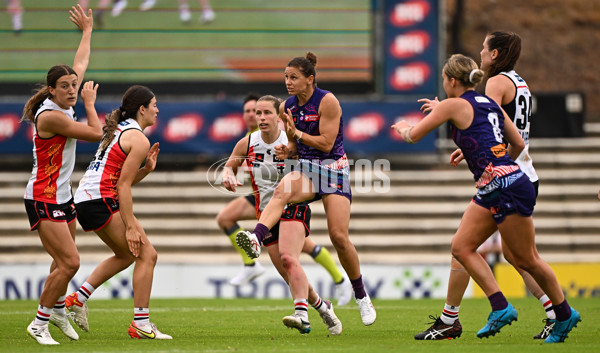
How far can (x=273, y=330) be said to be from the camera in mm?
8109

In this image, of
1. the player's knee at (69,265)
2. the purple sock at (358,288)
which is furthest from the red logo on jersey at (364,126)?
the player's knee at (69,265)

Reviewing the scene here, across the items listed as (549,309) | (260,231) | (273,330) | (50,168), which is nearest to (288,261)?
(260,231)

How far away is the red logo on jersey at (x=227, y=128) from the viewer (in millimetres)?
16266

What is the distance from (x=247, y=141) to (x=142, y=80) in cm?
746

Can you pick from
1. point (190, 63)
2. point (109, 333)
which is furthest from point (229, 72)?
point (109, 333)

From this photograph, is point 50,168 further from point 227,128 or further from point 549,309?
point 227,128

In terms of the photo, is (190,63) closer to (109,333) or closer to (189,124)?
(189,124)

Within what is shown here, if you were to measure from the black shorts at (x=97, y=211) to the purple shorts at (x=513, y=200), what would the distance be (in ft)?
9.57

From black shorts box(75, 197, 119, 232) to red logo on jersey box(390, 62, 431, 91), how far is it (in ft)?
31.0

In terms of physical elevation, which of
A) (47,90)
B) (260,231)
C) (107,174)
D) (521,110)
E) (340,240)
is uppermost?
(47,90)

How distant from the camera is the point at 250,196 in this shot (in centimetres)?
1147

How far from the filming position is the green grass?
6.62 m

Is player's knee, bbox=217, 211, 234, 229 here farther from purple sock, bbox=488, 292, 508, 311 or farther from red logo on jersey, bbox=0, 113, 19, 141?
red logo on jersey, bbox=0, 113, 19, 141

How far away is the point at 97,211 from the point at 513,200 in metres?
3.17
